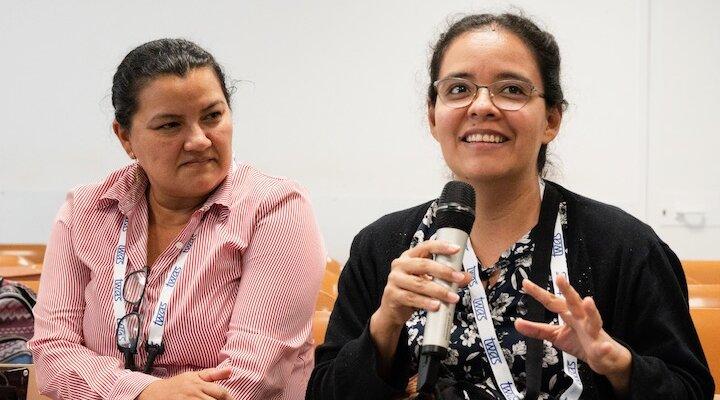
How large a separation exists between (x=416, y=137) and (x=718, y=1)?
1.84 m

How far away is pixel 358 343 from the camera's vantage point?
1631 millimetres

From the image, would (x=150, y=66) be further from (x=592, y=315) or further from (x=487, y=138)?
(x=592, y=315)

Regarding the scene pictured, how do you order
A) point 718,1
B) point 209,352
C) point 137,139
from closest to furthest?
1. point 209,352
2. point 137,139
3. point 718,1

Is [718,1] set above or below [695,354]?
above

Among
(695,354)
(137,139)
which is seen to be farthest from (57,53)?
(695,354)

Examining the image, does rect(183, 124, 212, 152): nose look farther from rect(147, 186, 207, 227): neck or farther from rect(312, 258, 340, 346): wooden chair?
rect(312, 258, 340, 346): wooden chair

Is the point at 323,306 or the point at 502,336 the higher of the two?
the point at 502,336

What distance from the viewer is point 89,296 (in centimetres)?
220

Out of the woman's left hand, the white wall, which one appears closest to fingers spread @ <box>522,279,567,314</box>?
the woman's left hand

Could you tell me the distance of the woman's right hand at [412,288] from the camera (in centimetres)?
130

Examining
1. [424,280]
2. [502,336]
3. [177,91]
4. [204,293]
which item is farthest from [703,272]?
[424,280]

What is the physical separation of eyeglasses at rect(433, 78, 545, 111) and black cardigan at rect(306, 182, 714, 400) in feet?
0.83

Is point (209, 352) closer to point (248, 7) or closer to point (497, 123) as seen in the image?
point (497, 123)

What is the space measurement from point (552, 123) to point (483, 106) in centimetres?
27
